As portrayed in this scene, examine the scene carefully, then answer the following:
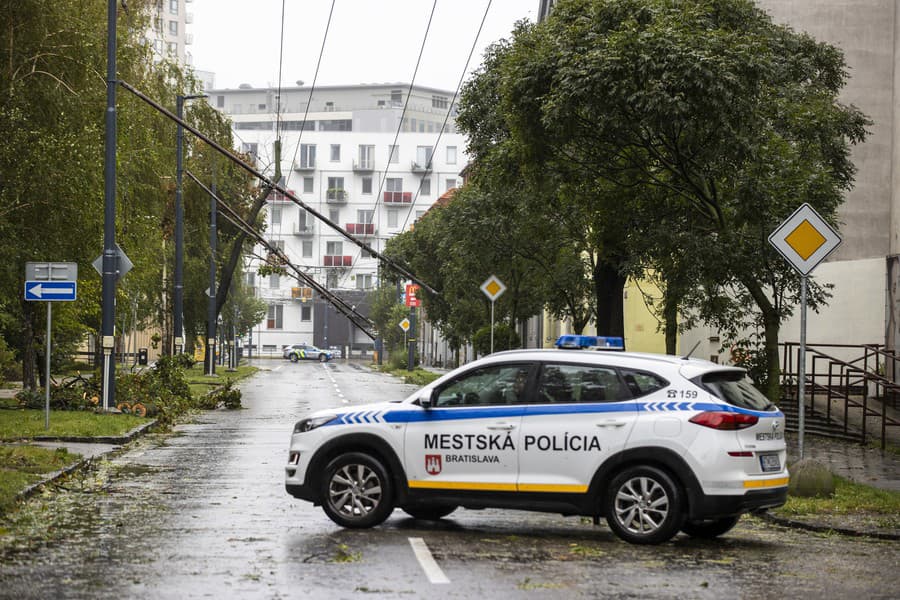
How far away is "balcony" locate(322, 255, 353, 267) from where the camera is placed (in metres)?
128

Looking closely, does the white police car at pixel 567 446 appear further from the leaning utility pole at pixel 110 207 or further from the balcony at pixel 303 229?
the balcony at pixel 303 229

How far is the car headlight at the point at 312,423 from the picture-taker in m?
11.5

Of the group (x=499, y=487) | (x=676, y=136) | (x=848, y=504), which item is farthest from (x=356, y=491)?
(x=676, y=136)

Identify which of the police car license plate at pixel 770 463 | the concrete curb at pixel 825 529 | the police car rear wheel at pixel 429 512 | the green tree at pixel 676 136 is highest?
the green tree at pixel 676 136

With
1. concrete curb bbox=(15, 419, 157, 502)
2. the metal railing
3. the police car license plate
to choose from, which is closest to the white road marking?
the police car license plate

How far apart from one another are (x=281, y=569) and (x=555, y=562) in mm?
1959

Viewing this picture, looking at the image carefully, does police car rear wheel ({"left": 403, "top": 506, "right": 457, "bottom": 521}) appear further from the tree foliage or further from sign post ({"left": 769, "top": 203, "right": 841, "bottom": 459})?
the tree foliage

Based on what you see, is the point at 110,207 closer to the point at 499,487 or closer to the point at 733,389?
the point at 499,487

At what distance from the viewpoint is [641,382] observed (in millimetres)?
10695

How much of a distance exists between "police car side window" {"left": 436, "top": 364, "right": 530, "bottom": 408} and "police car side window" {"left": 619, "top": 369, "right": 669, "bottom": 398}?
0.85 metres

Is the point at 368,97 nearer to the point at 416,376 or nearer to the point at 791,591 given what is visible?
the point at 416,376

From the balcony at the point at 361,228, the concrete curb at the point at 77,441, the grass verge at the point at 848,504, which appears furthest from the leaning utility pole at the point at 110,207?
the balcony at the point at 361,228

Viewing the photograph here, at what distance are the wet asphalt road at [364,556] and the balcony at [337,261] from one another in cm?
11361

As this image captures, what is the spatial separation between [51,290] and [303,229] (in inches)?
4174
